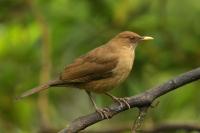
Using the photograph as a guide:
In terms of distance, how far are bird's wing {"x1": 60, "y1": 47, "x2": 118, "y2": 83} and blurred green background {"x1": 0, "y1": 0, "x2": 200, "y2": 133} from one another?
0.95 meters

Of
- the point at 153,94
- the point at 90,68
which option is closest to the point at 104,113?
the point at 153,94

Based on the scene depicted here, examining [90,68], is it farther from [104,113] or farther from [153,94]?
[153,94]

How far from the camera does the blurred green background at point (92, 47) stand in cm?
669

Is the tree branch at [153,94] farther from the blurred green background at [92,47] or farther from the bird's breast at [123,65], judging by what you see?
the blurred green background at [92,47]

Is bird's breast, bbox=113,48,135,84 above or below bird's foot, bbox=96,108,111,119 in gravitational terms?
above

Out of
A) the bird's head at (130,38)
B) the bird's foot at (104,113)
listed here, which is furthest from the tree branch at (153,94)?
the bird's head at (130,38)

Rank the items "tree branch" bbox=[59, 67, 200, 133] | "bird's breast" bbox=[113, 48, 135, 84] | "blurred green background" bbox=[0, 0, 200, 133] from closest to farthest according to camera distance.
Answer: "tree branch" bbox=[59, 67, 200, 133] → "bird's breast" bbox=[113, 48, 135, 84] → "blurred green background" bbox=[0, 0, 200, 133]

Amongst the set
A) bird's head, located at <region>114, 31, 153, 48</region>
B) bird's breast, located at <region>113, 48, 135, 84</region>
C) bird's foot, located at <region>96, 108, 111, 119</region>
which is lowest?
bird's foot, located at <region>96, 108, 111, 119</region>

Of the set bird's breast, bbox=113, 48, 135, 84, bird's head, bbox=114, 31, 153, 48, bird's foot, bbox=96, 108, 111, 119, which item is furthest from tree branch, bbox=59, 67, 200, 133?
bird's head, bbox=114, 31, 153, 48

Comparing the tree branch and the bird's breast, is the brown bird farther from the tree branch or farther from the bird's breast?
the tree branch

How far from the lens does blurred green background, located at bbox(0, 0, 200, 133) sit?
6688 millimetres

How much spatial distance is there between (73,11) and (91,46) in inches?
15.3

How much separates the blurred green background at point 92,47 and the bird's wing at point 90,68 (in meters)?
0.95

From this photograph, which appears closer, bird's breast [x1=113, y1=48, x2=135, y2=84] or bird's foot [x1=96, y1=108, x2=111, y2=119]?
bird's foot [x1=96, y1=108, x2=111, y2=119]
